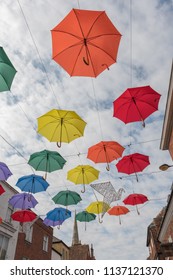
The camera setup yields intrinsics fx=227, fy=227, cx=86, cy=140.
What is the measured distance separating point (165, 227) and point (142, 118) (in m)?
12.8

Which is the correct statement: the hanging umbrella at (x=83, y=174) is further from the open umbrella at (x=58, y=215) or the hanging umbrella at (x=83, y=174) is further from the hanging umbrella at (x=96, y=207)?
the open umbrella at (x=58, y=215)

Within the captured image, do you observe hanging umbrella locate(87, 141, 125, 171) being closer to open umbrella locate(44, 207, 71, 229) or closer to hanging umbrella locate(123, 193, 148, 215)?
hanging umbrella locate(123, 193, 148, 215)

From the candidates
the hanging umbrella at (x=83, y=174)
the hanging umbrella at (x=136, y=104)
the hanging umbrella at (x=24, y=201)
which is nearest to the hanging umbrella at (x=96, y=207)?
the hanging umbrella at (x=83, y=174)

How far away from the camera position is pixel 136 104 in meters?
8.49

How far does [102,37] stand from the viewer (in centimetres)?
606

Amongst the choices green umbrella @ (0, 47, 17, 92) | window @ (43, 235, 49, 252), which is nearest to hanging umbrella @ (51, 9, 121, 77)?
green umbrella @ (0, 47, 17, 92)

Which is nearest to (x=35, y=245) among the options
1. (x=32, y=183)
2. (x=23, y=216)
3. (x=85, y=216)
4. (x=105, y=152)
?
(x=23, y=216)

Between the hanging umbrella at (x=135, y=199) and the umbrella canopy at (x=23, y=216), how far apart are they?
621 cm

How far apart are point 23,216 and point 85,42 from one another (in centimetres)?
1253

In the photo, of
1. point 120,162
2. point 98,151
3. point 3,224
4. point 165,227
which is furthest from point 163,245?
point 3,224

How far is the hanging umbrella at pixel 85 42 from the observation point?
5.78 m

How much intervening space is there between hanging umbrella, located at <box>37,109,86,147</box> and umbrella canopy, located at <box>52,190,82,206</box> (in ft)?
15.8

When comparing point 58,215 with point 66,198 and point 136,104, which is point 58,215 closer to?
point 66,198

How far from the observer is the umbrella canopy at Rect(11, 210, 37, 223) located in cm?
1505
